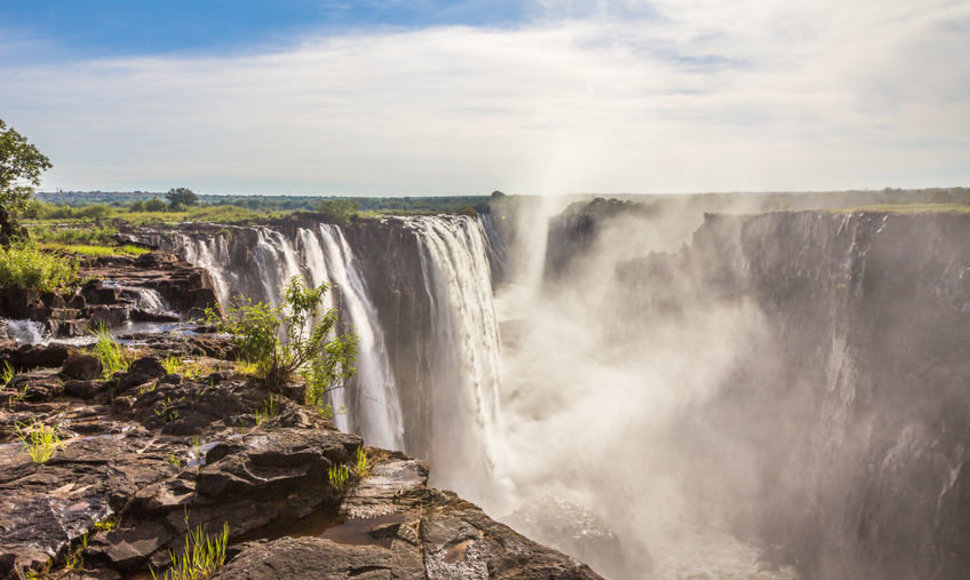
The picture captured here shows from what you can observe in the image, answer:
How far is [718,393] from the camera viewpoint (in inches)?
1620

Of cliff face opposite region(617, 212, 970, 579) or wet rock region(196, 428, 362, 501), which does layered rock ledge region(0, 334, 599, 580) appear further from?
cliff face opposite region(617, 212, 970, 579)

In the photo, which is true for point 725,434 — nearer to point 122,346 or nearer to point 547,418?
point 547,418

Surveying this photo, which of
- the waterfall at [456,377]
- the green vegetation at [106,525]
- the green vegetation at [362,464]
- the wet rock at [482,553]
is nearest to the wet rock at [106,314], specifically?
the green vegetation at [106,525]

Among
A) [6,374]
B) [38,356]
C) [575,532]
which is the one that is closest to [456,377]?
[575,532]

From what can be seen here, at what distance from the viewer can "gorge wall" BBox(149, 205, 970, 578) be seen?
24016 mm

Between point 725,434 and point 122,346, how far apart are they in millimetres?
39263

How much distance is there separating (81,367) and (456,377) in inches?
997

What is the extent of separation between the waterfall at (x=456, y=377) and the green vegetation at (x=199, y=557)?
25016 millimetres

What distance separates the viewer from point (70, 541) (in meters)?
3.91

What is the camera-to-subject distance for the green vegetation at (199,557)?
12.3 ft

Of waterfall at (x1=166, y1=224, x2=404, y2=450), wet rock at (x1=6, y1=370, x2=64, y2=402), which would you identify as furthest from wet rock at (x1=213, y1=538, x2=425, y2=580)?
waterfall at (x1=166, y1=224, x2=404, y2=450)

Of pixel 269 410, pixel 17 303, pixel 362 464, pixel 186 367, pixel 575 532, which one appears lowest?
pixel 575 532

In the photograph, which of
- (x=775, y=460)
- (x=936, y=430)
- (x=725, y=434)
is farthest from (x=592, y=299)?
(x=936, y=430)

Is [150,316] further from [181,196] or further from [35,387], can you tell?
[181,196]
